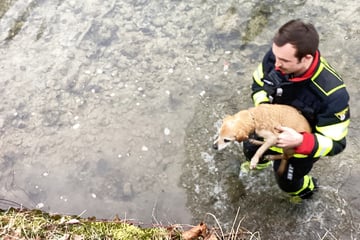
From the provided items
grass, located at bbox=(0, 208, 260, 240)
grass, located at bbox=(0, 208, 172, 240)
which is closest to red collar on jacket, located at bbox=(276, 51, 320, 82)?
grass, located at bbox=(0, 208, 260, 240)

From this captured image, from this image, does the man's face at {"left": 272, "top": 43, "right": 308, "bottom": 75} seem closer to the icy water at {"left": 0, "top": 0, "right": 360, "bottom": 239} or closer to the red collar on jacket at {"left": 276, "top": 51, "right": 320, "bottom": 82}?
the red collar on jacket at {"left": 276, "top": 51, "right": 320, "bottom": 82}

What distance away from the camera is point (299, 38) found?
302cm

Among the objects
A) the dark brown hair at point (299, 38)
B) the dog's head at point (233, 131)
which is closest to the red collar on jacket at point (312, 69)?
the dark brown hair at point (299, 38)

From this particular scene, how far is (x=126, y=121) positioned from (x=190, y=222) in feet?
5.11

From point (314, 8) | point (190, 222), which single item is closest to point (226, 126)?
point (190, 222)

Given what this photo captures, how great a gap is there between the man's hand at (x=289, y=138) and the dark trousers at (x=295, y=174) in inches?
16.8

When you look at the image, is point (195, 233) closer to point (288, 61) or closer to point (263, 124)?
point (263, 124)

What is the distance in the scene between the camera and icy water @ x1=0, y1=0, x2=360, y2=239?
15.1 feet

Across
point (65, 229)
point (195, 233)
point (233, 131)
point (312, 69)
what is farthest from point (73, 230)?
point (312, 69)

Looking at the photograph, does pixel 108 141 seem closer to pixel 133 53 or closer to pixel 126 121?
pixel 126 121

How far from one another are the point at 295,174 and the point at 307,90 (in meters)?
0.88

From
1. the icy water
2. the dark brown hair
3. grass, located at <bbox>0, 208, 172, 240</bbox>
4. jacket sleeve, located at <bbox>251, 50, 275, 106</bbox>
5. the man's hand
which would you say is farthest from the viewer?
the icy water

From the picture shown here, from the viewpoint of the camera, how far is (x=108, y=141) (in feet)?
16.8

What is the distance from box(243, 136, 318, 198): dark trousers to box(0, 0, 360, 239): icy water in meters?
0.39
